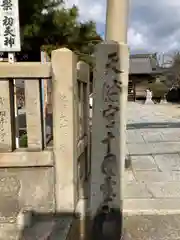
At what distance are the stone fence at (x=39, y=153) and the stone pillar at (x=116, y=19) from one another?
0.73 m

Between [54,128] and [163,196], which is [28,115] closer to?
[54,128]

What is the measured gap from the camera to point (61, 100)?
9.50ft

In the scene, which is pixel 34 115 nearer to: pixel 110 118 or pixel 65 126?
pixel 65 126

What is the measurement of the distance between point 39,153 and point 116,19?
1752 mm

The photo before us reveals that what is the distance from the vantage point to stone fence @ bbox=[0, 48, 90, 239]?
289 cm

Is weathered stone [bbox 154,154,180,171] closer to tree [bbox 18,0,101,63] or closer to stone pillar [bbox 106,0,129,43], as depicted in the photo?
stone pillar [bbox 106,0,129,43]

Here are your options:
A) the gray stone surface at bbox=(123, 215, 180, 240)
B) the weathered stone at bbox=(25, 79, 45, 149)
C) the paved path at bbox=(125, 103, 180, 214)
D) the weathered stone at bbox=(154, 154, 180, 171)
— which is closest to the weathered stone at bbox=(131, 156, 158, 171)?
the paved path at bbox=(125, 103, 180, 214)

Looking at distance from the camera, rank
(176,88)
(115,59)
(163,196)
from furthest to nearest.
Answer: (176,88)
(163,196)
(115,59)

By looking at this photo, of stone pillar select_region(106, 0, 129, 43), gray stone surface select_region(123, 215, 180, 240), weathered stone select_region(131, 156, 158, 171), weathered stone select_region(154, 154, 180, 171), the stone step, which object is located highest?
stone pillar select_region(106, 0, 129, 43)

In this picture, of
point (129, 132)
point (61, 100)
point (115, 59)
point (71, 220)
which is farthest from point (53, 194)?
point (129, 132)

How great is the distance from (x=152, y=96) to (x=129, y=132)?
71.9 feet

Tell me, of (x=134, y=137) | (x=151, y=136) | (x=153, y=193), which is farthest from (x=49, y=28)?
(x=153, y=193)

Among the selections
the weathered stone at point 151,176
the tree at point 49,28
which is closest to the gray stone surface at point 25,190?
the weathered stone at point 151,176

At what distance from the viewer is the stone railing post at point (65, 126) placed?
2859 mm
